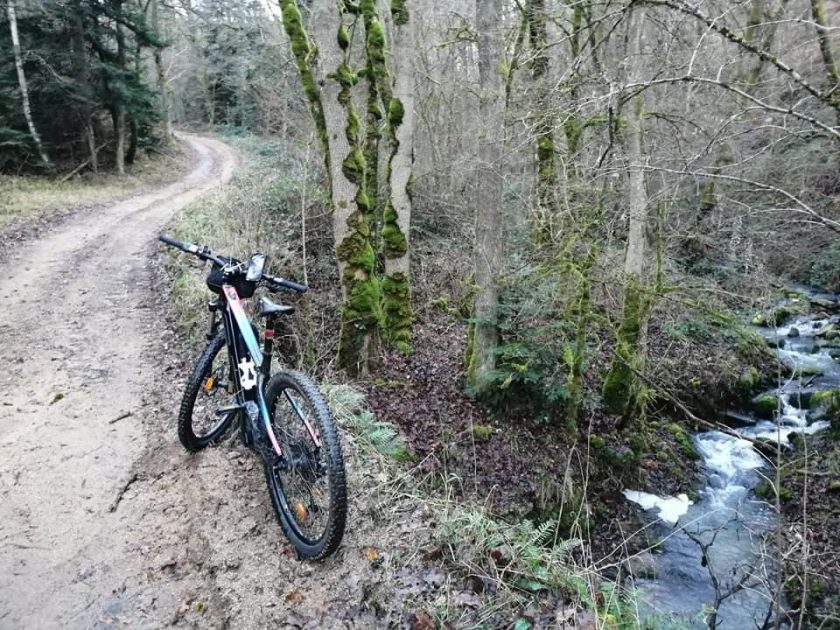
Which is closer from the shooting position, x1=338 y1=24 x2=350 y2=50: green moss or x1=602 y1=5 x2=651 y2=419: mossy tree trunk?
x1=338 y1=24 x2=350 y2=50: green moss

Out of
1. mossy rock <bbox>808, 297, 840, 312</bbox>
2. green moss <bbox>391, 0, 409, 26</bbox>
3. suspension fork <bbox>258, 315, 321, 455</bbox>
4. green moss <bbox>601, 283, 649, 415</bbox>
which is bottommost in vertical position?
mossy rock <bbox>808, 297, 840, 312</bbox>

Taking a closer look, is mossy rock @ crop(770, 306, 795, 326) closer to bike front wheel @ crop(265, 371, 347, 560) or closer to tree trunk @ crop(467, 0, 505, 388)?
tree trunk @ crop(467, 0, 505, 388)

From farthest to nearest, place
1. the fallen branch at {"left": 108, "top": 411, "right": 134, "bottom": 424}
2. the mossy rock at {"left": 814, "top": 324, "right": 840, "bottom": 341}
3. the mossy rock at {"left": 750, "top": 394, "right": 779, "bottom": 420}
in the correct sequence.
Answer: the mossy rock at {"left": 814, "top": 324, "right": 840, "bottom": 341} → the mossy rock at {"left": 750, "top": 394, "right": 779, "bottom": 420} → the fallen branch at {"left": 108, "top": 411, "right": 134, "bottom": 424}

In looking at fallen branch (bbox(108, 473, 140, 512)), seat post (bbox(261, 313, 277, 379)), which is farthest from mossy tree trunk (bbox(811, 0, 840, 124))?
fallen branch (bbox(108, 473, 140, 512))

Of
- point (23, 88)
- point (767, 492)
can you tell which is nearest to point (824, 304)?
point (767, 492)

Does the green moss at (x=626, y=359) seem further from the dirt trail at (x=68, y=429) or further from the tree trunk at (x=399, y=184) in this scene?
the dirt trail at (x=68, y=429)

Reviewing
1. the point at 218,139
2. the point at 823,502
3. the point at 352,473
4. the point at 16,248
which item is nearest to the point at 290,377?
the point at 352,473

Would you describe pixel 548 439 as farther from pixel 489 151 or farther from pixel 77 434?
pixel 77 434

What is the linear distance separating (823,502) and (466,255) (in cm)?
730

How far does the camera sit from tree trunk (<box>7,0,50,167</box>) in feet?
60.8

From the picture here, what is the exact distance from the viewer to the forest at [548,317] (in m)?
3.53

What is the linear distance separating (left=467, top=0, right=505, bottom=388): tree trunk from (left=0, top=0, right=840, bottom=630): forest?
4 cm

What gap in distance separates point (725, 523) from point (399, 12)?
861 centimetres

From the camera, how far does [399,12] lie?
8.94m
